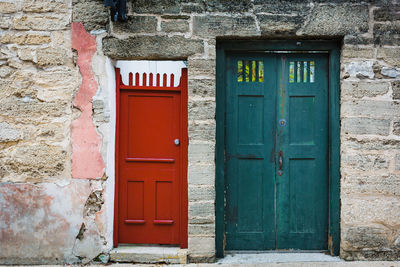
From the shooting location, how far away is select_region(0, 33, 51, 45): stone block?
3.45m

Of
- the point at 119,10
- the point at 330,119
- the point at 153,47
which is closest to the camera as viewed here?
the point at 119,10

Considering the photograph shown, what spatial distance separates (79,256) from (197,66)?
2.12m

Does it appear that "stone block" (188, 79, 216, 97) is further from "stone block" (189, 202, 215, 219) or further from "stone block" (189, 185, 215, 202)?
"stone block" (189, 202, 215, 219)

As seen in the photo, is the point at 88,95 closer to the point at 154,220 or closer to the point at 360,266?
the point at 154,220

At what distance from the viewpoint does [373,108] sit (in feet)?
11.3

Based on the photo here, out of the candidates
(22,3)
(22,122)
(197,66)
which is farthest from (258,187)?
(22,3)

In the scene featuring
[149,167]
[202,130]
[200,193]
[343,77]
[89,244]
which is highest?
[343,77]

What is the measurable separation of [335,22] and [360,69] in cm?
50

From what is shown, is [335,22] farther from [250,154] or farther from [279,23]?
[250,154]

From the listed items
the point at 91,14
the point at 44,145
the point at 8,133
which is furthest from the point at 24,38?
the point at 44,145

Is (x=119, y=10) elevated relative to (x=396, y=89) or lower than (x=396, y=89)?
elevated

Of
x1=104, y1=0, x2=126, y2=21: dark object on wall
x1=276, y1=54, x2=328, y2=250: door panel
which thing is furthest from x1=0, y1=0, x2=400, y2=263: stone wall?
x1=276, y1=54, x2=328, y2=250: door panel

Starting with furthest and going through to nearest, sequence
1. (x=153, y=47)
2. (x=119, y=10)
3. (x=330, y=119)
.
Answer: (x=330, y=119)
(x=153, y=47)
(x=119, y=10)

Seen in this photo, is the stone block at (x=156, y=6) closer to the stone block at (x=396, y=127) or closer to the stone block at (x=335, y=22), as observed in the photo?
the stone block at (x=335, y=22)
